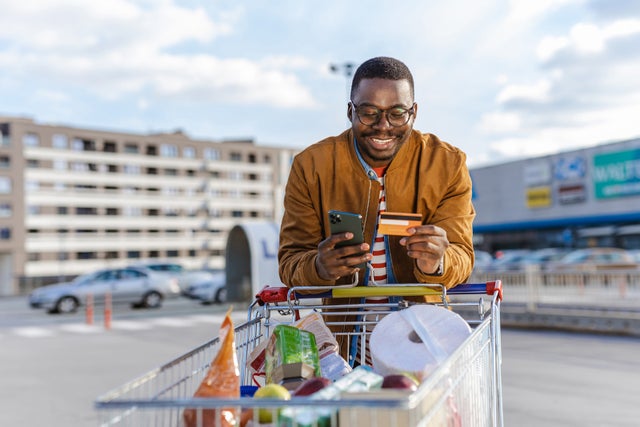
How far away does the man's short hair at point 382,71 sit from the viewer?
8.40ft

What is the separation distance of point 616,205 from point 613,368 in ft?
107

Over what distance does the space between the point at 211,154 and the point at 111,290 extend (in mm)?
64950

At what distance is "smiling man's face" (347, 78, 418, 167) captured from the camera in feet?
8.36

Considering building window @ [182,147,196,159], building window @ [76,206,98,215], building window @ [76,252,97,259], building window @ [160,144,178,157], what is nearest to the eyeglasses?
building window @ [76,252,97,259]

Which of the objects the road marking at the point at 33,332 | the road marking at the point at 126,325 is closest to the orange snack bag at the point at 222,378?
the road marking at the point at 126,325

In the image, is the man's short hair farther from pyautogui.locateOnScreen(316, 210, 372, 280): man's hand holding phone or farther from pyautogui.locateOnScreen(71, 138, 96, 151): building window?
pyautogui.locateOnScreen(71, 138, 96, 151): building window

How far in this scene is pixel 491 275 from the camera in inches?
617

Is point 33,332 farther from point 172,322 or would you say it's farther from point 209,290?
point 209,290

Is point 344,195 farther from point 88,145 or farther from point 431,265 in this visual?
point 88,145

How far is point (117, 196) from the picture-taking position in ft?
267

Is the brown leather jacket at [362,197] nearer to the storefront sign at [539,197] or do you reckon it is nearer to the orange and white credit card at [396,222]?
the orange and white credit card at [396,222]

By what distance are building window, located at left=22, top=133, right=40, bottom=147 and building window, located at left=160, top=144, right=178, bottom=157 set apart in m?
14.6

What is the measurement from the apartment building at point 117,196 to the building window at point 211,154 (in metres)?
0.13

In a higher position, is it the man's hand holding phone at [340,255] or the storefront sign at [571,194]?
the storefront sign at [571,194]
